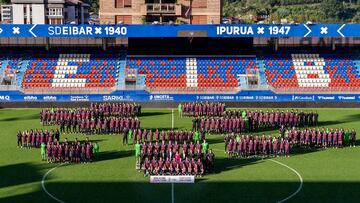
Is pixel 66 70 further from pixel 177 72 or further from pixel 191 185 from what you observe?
pixel 191 185

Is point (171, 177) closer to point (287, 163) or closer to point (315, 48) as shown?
point (287, 163)

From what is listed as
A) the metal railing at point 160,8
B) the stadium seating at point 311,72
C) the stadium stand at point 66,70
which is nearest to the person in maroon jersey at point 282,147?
the stadium seating at point 311,72

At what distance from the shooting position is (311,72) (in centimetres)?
4950

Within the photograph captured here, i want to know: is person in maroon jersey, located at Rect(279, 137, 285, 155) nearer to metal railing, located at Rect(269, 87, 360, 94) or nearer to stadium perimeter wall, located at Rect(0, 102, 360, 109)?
stadium perimeter wall, located at Rect(0, 102, 360, 109)

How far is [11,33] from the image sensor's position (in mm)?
48281

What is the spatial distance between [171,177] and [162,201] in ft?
4.65

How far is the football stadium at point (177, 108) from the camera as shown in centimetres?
2381

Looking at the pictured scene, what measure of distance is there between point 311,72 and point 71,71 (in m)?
21.6

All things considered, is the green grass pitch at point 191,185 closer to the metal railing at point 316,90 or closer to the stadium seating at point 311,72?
the metal railing at point 316,90

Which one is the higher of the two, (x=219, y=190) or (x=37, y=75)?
(x=37, y=75)

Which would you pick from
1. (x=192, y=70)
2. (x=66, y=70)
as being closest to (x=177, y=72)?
(x=192, y=70)

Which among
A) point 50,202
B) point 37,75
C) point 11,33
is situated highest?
point 11,33

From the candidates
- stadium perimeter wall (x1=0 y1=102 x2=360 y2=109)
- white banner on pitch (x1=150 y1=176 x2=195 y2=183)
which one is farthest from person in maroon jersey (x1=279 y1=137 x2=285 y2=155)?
stadium perimeter wall (x1=0 y1=102 x2=360 y2=109)

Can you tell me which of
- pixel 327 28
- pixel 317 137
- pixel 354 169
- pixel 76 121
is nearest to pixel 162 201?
pixel 354 169
